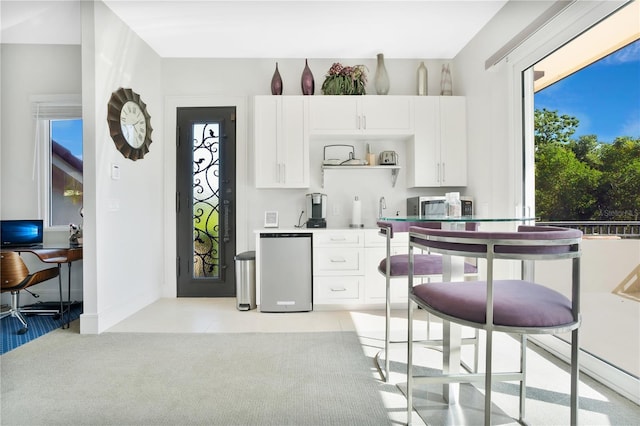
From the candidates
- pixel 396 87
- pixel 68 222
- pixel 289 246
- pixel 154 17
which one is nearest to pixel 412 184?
pixel 396 87

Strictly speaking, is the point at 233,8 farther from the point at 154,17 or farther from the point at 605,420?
the point at 605,420

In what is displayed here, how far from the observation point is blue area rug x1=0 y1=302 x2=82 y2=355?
2.66 metres

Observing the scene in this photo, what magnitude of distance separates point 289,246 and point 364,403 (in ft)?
6.07

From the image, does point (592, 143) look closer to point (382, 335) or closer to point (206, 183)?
point (382, 335)

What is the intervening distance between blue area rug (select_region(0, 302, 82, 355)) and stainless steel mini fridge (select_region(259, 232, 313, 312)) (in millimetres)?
1839

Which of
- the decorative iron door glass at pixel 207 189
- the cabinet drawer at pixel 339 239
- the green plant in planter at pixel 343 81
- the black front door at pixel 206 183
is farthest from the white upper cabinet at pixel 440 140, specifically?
the decorative iron door glass at pixel 207 189

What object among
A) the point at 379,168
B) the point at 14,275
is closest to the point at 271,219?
the point at 379,168

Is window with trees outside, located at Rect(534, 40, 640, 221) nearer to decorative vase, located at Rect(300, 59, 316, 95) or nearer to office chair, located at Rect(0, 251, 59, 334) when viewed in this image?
decorative vase, located at Rect(300, 59, 316, 95)

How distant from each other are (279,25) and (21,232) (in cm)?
325

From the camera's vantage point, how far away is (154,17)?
10.5ft

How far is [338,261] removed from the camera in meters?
3.46

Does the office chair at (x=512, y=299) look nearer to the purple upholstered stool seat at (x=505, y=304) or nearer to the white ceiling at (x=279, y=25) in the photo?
the purple upholstered stool seat at (x=505, y=304)

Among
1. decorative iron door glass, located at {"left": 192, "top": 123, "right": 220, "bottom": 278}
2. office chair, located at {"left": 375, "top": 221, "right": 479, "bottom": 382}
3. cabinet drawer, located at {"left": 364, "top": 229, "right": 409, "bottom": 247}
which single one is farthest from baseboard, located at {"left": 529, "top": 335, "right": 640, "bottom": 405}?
decorative iron door glass, located at {"left": 192, "top": 123, "right": 220, "bottom": 278}

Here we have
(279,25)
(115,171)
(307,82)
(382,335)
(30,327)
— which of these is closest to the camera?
(382,335)
